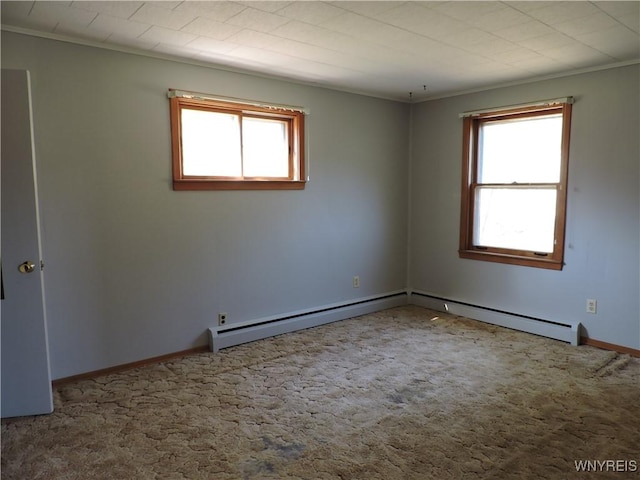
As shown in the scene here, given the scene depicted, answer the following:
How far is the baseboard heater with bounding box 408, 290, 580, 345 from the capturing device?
3.96 m

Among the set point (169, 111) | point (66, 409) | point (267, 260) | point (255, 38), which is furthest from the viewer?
point (267, 260)

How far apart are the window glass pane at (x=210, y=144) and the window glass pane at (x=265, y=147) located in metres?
0.09

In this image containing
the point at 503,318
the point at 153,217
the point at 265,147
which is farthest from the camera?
the point at 503,318

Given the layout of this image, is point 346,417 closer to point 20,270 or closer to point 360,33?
point 20,270

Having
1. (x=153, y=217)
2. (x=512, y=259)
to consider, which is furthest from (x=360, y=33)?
(x=512, y=259)

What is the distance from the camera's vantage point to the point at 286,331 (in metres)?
4.21

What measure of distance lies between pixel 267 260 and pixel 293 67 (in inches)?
65.0

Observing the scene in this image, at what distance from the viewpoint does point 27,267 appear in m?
2.60

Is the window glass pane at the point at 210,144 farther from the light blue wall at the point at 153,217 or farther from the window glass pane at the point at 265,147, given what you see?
the light blue wall at the point at 153,217

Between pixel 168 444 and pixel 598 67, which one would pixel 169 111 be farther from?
pixel 598 67

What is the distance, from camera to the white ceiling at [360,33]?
248 centimetres

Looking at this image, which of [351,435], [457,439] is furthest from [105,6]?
[457,439]

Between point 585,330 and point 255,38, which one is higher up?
point 255,38

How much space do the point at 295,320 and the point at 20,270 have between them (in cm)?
231
